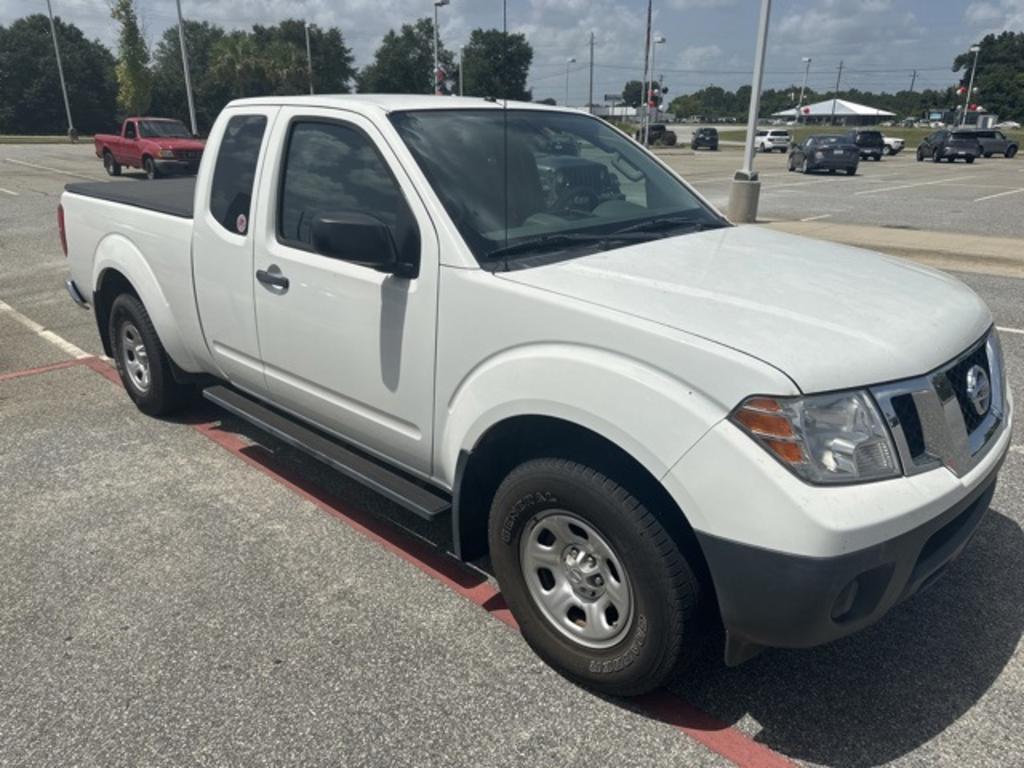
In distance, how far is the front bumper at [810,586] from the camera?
6.73ft

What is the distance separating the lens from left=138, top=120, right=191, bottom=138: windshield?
22953mm

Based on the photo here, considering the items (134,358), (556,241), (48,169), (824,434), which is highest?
(556,241)

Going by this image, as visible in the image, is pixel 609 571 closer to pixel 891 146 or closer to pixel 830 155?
pixel 830 155

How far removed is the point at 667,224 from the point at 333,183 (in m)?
1.43

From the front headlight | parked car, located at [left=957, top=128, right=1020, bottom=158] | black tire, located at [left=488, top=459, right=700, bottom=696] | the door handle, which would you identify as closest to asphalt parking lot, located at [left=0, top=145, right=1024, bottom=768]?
black tire, located at [left=488, top=459, right=700, bottom=696]

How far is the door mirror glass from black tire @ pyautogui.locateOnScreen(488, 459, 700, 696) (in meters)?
0.89

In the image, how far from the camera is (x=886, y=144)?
48531mm

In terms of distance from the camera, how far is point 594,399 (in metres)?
2.34

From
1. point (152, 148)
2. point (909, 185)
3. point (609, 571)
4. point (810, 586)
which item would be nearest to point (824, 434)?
point (810, 586)

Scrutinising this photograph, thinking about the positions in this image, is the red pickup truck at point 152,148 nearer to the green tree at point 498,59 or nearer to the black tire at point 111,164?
the black tire at point 111,164

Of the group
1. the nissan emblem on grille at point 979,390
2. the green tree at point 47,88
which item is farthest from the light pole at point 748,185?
the green tree at point 47,88

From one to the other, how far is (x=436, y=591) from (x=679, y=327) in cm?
163

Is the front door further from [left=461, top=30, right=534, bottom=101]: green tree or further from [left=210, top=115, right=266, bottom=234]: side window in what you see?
[left=461, top=30, right=534, bottom=101]: green tree

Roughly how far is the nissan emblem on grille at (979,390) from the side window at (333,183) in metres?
1.92
